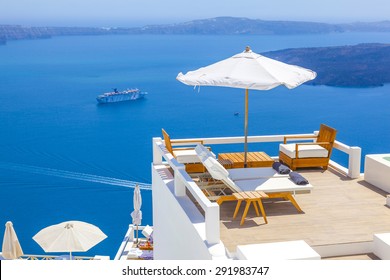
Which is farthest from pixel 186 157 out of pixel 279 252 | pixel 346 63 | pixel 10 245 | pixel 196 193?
pixel 346 63

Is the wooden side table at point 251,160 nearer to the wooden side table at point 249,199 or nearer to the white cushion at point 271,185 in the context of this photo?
the white cushion at point 271,185

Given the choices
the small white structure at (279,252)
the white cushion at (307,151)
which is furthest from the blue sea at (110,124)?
the small white structure at (279,252)

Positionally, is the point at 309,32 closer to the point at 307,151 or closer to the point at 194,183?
the point at 307,151

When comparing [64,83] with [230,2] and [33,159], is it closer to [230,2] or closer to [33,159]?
[33,159]

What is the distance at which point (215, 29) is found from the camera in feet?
350

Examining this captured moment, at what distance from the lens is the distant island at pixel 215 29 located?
3964 inches

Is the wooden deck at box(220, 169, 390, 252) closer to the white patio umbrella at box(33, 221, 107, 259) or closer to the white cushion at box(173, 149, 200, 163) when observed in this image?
the white cushion at box(173, 149, 200, 163)

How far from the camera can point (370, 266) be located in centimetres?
270

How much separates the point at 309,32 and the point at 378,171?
4100 inches

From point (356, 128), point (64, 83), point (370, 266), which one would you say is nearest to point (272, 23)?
point (64, 83)

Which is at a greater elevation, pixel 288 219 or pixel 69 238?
pixel 288 219

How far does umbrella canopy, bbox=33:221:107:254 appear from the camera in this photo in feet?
25.0

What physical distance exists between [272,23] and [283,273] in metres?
105

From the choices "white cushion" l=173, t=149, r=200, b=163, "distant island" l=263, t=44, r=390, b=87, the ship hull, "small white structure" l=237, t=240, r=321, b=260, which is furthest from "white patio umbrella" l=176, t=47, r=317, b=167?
"distant island" l=263, t=44, r=390, b=87
